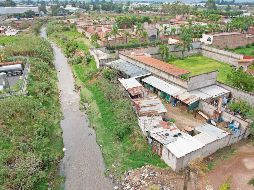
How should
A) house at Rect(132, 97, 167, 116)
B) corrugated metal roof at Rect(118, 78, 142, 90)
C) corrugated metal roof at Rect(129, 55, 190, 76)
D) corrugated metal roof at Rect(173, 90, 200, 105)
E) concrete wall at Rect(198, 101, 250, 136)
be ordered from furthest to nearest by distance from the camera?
corrugated metal roof at Rect(129, 55, 190, 76), corrugated metal roof at Rect(118, 78, 142, 90), corrugated metal roof at Rect(173, 90, 200, 105), house at Rect(132, 97, 167, 116), concrete wall at Rect(198, 101, 250, 136)

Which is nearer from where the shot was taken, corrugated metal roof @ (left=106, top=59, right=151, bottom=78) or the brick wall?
corrugated metal roof @ (left=106, top=59, right=151, bottom=78)

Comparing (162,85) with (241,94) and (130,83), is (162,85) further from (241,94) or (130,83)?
(241,94)

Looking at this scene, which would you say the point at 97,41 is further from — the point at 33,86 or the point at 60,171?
the point at 60,171

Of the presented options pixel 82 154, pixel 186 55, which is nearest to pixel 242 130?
pixel 82 154

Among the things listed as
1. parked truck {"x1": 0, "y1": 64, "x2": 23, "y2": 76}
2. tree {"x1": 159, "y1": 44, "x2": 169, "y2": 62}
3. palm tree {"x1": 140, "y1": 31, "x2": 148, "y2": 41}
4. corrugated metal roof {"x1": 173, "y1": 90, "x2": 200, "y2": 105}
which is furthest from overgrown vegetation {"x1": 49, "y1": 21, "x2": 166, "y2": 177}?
palm tree {"x1": 140, "y1": 31, "x2": 148, "y2": 41}

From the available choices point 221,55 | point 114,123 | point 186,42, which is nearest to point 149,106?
point 114,123

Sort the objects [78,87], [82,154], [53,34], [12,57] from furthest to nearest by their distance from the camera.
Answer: [53,34], [12,57], [78,87], [82,154]

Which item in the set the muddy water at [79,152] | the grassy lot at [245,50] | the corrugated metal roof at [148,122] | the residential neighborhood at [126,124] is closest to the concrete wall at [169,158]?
the residential neighborhood at [126,124]

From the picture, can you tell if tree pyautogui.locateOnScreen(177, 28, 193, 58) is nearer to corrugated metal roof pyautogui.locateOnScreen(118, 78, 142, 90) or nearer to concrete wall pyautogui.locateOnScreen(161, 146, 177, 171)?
corrugated metal roof pyautogui.locateOnScreen(118, 78, 142, 90)
